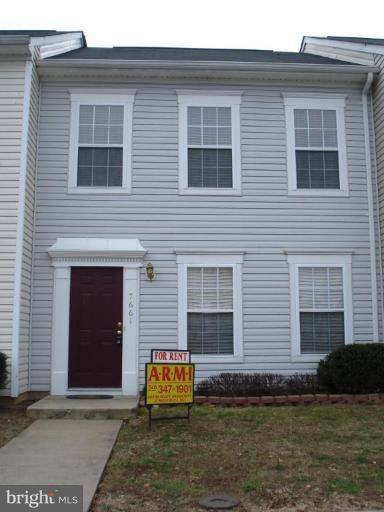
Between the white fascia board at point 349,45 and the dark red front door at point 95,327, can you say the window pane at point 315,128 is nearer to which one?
the white fascia board at point 349,45

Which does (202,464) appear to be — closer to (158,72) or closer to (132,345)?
(132,345)

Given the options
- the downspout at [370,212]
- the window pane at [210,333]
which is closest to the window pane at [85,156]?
the window pane at [210,333]

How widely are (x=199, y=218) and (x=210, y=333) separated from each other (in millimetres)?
2096

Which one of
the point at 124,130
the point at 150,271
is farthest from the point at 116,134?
the point at 150,271

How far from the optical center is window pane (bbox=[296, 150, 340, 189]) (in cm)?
1031

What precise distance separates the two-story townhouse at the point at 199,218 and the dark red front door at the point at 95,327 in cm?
2

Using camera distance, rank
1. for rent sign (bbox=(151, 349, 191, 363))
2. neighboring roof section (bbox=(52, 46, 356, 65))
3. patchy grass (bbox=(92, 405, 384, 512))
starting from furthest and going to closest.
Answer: neighboring roof section (bbox=(52, 46, 356, 65)), for rent sign (bbox=(151, 349, 191, 363)), patchy grass (bbox=(92, 405, 384, 512))

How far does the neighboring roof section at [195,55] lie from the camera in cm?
1108

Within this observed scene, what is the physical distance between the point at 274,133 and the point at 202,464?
6.68 m

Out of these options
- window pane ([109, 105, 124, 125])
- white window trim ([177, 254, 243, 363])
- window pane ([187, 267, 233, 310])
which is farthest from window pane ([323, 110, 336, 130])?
window pane ([109, 105, 124, 125])

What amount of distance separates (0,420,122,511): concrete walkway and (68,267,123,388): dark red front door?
1.73 meters

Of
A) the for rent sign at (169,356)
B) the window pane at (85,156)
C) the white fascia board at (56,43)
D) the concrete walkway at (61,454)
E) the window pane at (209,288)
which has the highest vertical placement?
the white fascia board at (56,43)

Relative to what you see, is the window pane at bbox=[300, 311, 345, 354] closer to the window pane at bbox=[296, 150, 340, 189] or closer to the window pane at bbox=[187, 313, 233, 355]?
the window pane at bbox=[187, 313, 233, 355]

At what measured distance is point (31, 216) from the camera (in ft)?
31.7
